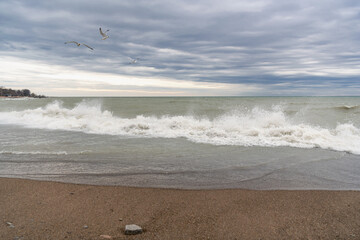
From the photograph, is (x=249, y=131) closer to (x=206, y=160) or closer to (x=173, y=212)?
(x=206, y=160)

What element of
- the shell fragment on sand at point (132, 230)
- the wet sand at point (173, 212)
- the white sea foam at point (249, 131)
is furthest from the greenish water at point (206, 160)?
the shell fragment on sand at point (132, 230)

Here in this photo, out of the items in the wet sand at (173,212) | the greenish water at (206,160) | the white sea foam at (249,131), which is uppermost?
the white sea foam at (249,131)

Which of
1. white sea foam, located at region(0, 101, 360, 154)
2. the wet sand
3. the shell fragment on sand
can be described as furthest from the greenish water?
the shell fragment on sand

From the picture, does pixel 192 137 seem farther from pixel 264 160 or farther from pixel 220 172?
pixel 220 172

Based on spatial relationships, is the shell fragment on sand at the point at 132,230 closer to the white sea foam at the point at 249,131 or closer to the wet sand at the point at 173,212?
the wet sand at the point at 173,212

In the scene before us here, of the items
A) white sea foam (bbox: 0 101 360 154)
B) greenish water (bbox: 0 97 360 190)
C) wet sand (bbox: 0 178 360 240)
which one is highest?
white sea foam (bbox: 0 101 360 154)

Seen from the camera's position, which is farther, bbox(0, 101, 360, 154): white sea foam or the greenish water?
bbox(0, 101, 360, 154): white sea foam

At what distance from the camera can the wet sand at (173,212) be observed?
3.19 metres

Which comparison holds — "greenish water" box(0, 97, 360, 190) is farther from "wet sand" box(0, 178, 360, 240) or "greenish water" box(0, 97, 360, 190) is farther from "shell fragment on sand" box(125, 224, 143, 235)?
"shell fragment on sand" box(125, 224, 143, 235)

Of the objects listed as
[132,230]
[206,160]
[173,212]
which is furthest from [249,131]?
[132,230]

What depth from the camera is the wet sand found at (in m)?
3.19

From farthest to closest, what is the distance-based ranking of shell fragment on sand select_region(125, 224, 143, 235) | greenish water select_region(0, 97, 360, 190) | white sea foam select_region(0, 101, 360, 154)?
white sea foam select_region(0, 101, 360, 154) → greenish water select_region(0, 97, 360, 190) → shell fragment on sand select_region(125, 224, 143, 235)

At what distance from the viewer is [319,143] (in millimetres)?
8961

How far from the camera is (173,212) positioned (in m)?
3.76
